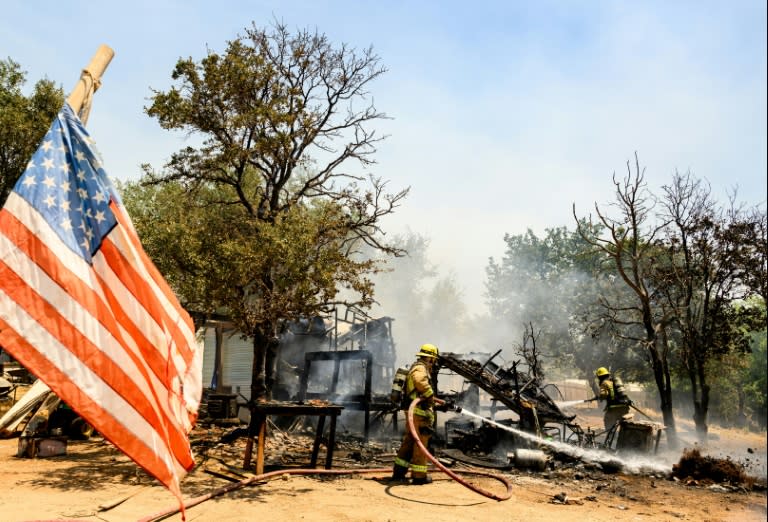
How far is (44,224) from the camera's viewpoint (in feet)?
13.8

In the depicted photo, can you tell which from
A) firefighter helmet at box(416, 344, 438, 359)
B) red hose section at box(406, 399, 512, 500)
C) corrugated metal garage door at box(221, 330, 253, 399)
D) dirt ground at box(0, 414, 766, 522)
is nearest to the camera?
dirt ground at box(0, 414, 766, 522)

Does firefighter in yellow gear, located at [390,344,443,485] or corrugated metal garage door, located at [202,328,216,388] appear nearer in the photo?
firefighter in yellow gear, located at [390,344,443,485]

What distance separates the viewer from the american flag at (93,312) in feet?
12.8

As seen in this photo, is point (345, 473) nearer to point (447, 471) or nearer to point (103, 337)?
point (447, 471)

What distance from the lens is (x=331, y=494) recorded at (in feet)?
28.9

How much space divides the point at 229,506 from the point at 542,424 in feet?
30.8

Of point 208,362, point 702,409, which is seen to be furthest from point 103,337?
point 208,362

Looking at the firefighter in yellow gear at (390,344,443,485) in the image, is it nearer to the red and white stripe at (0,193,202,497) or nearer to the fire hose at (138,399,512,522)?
Result: the fire hose at (138,399,512,522)

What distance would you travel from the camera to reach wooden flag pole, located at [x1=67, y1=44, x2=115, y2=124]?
16.8 ft

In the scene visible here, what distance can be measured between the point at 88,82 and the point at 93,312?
2396 mm

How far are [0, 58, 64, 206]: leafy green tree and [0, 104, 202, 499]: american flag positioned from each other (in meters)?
19.0

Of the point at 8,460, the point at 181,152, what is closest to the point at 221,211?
the point at 181,152

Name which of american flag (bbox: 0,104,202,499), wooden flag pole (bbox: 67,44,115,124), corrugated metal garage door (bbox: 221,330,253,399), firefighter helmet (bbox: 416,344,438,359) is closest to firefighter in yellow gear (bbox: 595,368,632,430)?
firefighter helmet (bbox: 416,344,438,359)

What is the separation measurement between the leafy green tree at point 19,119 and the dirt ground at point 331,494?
12.3 metres
